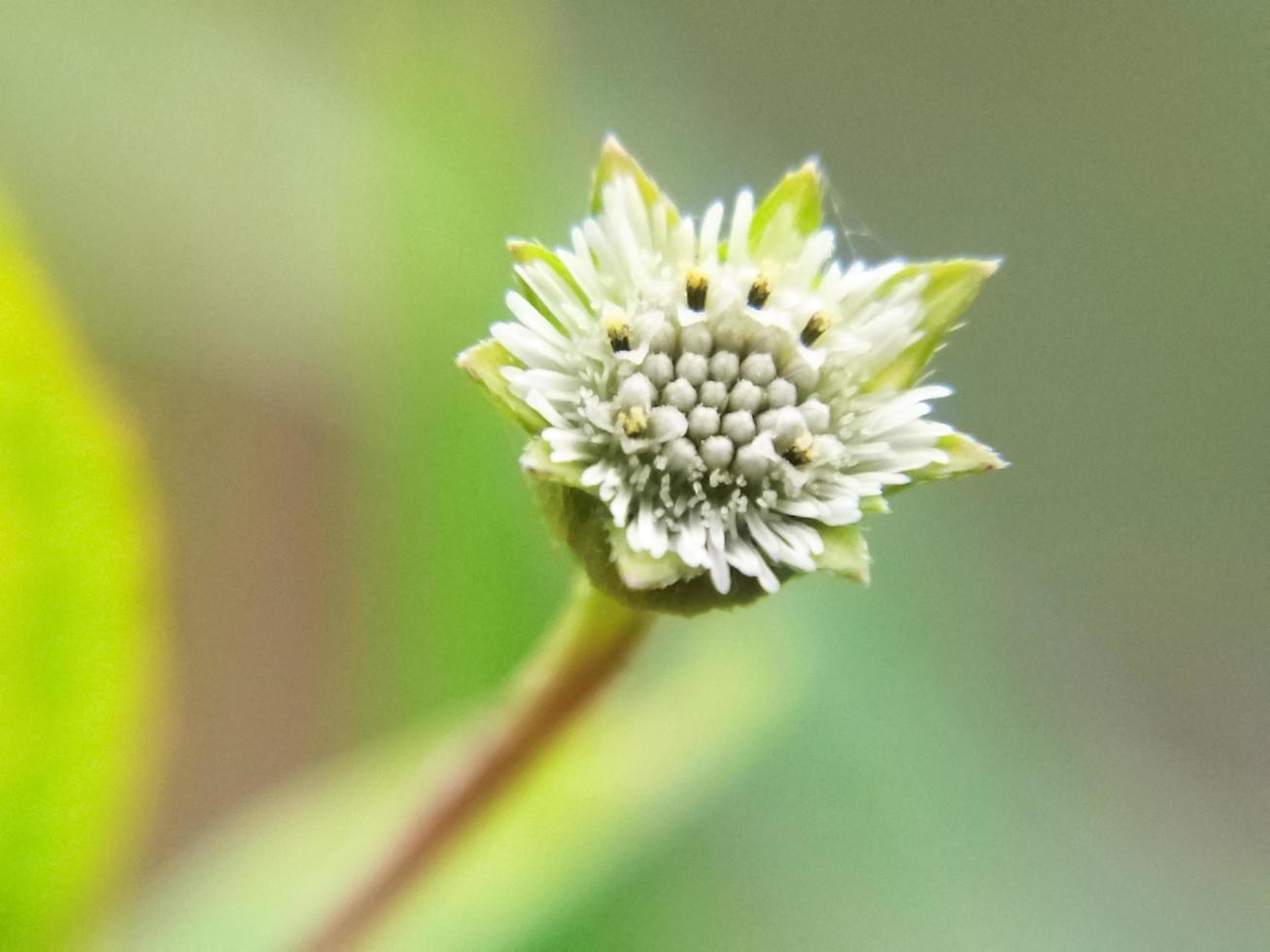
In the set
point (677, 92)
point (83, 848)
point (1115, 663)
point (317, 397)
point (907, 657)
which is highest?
point (677, 92)

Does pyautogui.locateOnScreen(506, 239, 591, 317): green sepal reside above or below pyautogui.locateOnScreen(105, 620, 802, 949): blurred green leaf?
above

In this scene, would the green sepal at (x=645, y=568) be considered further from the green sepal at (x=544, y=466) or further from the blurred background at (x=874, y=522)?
the blurred background at (x=874, y=522)

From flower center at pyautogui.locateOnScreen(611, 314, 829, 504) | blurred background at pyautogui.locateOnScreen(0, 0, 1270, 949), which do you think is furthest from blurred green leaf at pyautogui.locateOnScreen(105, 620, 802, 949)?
flower center at pyautogui.locateOnScreen(611, 314, 829, 504)

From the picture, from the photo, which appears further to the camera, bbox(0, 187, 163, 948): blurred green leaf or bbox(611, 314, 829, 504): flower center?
bbox(0, 187, 163, 948): blurred green leaf

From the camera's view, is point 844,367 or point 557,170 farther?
point 557,170

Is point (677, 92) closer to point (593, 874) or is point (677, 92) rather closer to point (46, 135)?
point (46, 135)

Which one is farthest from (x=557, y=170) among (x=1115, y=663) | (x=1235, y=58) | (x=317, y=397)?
(x=1235, y=58)

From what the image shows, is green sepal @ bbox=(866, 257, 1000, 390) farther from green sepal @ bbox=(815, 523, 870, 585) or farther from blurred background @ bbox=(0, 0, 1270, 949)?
blurred background @ bbox=(0, 0, 1270, 949)
